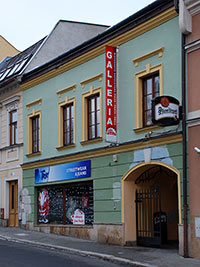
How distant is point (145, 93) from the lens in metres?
15.9

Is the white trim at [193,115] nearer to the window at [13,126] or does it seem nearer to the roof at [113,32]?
the roof at [113,32]

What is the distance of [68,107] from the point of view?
19.8 metres

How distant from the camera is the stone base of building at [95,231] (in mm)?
16219

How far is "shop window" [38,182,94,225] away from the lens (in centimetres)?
1842

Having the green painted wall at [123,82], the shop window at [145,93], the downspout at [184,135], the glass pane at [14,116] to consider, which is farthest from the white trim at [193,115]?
the glass pane at [14,116]

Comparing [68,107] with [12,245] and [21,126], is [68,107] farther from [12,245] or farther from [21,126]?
[12,245]

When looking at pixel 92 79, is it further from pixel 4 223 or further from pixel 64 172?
pixel 4 223

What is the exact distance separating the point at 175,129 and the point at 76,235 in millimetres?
6690

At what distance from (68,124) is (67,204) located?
3.10 m

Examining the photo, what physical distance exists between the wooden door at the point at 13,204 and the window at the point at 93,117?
6839 millimetres

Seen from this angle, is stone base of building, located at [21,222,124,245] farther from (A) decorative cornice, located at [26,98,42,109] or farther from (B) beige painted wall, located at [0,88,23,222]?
(A) decorative cornice, located at [26,98,42,109]

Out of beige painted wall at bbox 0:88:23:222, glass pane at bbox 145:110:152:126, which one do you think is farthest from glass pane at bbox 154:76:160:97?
beige painted wall at bbox 0:88:23:222

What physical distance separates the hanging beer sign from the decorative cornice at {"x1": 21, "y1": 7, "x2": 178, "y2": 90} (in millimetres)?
2580

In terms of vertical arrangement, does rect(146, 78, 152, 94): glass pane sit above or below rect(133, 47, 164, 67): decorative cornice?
below
